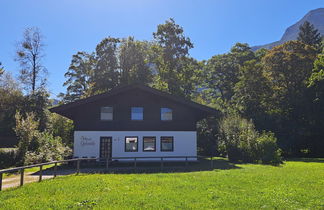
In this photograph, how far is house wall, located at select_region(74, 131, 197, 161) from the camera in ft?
66.2

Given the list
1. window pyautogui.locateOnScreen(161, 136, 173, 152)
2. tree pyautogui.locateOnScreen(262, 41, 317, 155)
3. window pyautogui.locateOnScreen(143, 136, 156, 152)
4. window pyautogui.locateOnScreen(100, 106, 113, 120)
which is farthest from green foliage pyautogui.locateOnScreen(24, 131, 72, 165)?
tree pyautogui.locateOnScreen(262, 41, 317, 155)

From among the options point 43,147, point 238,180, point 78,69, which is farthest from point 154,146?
point 78,69

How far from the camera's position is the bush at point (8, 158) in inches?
728

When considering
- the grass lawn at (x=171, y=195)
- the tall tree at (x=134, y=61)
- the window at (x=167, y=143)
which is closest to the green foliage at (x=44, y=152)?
the window at (x=167, y=143)

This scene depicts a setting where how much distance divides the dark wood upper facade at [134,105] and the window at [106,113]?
240 millimetres

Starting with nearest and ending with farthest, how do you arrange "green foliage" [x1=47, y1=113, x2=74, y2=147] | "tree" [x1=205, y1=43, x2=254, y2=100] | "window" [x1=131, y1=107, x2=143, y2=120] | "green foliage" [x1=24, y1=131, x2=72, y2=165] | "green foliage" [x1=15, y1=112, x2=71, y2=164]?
"green foliage" [x1=24, y1=131, x2=72, y2=165] → "green foliage" [x1=15, y1=112, x2=71, y2=164] → "window" [x1=131, y1=107, x2=143, y2=120] → "green foliage" [x1=47, y1=113, x2=74, y2=147] → "tree" [x1=205, y1=43, x2=254, y2=100]

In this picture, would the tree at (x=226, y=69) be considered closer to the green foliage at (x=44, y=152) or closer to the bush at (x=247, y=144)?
the bush at (x=247, y=144)

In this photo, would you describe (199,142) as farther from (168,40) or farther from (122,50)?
(122,50)

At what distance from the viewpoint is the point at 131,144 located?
20.8 meters

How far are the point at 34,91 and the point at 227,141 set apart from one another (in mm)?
27521

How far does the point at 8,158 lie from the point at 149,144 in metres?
10.4

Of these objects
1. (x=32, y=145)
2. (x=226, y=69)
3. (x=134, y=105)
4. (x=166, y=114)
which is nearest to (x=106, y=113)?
(x=134, y=105)

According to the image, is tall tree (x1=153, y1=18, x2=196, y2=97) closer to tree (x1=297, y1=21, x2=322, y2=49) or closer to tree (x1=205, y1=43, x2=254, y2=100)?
tree (x1=205, y1=43, x2=254, y2=100)

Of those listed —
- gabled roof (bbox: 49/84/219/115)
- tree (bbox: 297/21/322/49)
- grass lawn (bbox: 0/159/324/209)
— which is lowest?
grass lawn (bbox: 0/159/324/209)
